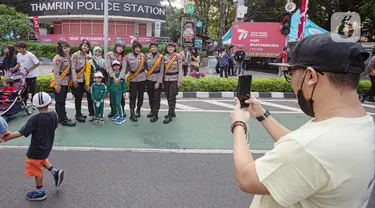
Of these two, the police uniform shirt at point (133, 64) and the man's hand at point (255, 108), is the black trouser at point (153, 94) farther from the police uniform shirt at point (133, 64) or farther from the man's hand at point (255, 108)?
the man's hand at point (255, 108)

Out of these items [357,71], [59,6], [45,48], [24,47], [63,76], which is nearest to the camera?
[357,71]

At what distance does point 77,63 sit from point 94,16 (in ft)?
91.8

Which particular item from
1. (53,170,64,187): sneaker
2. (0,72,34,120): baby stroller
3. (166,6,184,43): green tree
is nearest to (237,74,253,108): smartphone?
(53,170,64,187): sneaker

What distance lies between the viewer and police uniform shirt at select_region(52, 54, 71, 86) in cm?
623

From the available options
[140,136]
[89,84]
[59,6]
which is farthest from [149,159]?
[59,6]

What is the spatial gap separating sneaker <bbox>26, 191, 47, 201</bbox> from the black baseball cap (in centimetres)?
323

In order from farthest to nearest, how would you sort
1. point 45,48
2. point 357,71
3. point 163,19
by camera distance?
point 163,19
point 45,48
point 357,71

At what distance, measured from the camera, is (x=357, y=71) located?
3.66 feet

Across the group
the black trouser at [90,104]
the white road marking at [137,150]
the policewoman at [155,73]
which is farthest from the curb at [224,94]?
the white road marking at [137,150]

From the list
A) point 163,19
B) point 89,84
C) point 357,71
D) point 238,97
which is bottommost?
point 89,84

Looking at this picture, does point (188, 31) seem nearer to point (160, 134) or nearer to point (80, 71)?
point (80, 71)

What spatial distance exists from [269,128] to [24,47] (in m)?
7.03

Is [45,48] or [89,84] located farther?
[45,48]

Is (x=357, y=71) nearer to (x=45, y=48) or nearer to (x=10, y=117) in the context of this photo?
(x=10, y=117)
